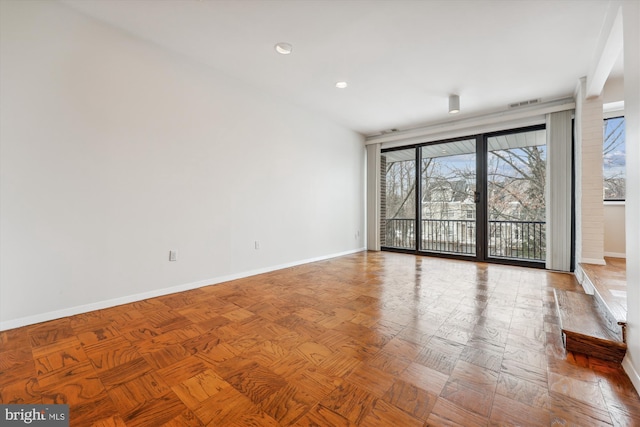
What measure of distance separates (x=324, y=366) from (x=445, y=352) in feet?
2.48

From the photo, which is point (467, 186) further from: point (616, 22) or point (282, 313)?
point (282, 313)

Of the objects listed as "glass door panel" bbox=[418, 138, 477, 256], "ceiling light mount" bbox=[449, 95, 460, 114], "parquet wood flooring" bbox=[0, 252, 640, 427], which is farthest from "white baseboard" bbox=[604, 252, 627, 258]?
"ceiling light mount" bbox=[449, 95, 460, 114]

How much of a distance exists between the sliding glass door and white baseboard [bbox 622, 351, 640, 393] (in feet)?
10.4

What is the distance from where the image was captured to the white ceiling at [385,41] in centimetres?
217

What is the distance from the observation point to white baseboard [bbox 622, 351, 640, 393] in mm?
1293

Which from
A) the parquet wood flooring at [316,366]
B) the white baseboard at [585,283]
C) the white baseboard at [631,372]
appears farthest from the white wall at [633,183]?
the white baseboard at [585,283]

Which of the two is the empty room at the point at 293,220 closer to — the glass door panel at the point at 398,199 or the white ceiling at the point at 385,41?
the white ceiling at the point at 385,41

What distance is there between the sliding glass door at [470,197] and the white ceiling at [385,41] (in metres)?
1.01

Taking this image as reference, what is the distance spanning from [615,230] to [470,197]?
73.0 inches

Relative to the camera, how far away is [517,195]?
174 inches

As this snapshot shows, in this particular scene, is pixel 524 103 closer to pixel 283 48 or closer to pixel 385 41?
pixel 385 41

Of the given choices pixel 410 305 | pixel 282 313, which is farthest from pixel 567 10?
pixel 282 313

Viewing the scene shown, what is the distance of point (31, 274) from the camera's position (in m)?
2.02

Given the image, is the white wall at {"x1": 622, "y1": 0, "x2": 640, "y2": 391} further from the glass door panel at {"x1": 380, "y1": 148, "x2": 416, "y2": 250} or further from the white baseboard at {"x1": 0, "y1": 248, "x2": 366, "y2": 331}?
the glass door panel at {"x1": 380, "y1": 148, "x2": 416, "y2": 250}
